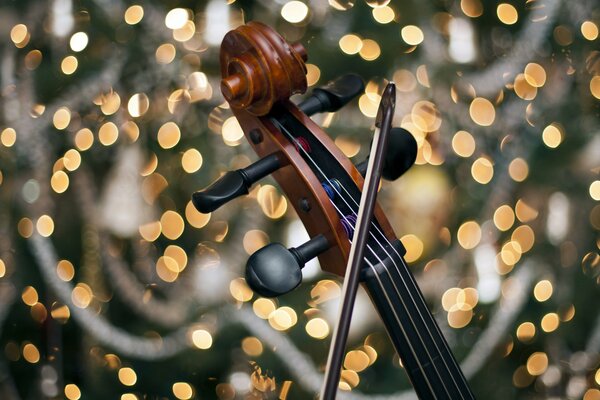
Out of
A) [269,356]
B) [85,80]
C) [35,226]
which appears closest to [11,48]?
[85,80]

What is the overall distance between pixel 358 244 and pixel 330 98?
0.63 feet

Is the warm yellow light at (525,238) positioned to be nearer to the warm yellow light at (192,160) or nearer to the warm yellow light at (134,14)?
the warm yellow light at (192,160)

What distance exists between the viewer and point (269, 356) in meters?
1.17

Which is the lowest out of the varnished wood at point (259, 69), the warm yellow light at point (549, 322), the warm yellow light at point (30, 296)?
the warm yellow light at point (30, 296)

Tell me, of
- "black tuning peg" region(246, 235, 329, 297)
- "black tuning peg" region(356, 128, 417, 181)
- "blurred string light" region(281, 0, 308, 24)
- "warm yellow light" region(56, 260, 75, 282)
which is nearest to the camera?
"black tuning peg" region(246, 235, 329, 297)

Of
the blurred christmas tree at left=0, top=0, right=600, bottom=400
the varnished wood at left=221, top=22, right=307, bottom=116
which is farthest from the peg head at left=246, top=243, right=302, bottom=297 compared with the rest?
the blurred christmas tree at left=0, top=0, right=600, bottom=400

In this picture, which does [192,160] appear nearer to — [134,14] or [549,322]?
[134,14]

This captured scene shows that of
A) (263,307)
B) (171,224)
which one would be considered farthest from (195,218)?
(263,307)

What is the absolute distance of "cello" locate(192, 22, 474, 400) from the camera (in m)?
0.72

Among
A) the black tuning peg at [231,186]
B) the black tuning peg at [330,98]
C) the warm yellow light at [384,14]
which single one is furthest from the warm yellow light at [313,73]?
the black tuning peg at [231,186]

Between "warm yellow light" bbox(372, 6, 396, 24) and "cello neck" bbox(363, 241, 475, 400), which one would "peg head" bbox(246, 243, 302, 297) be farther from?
"warm yellow light" bbox(372, 6, 396, 24)

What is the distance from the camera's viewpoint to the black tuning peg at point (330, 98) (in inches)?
31.9

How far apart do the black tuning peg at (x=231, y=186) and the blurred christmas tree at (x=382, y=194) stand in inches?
15.6

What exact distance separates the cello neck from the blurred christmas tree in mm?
384
